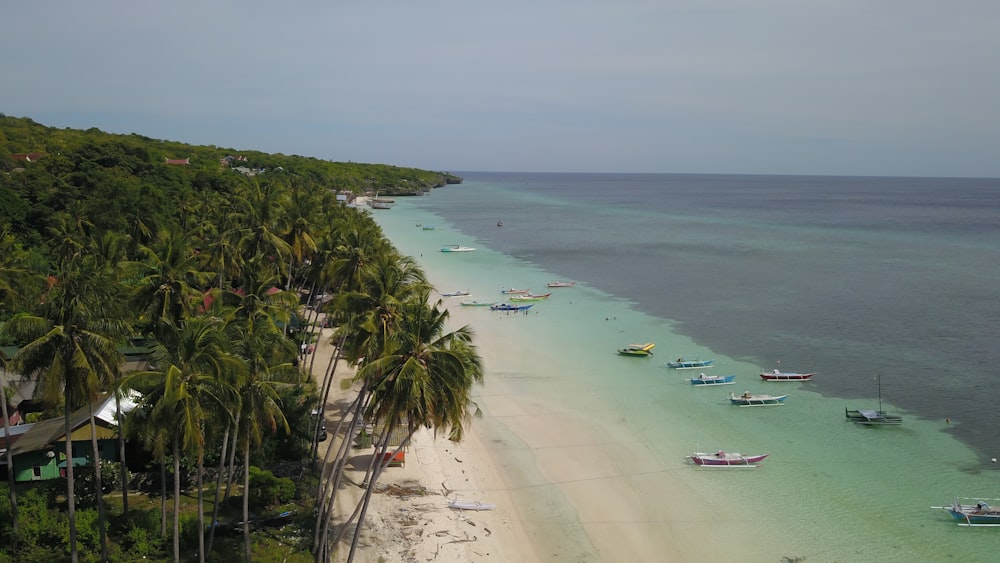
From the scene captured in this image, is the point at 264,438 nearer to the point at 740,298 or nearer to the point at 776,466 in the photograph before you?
the point at 776,466

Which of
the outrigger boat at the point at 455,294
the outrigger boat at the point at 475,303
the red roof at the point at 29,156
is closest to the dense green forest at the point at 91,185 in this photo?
the red roof at the point at 29,156

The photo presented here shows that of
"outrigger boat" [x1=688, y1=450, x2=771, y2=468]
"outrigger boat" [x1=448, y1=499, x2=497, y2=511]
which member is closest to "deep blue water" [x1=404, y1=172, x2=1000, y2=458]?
"outrigger boat" [x1=688, y1=450, x2=771, y2=468]

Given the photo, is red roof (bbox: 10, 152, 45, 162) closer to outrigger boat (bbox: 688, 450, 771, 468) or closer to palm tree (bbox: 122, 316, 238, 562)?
palm tree (bbox: 122, 316, 238, 562)

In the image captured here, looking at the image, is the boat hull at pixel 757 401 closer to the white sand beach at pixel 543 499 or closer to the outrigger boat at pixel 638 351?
the white sand beach at pixel 543 499

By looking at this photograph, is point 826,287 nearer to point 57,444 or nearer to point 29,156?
point 57,444

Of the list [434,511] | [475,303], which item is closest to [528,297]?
[475,303]

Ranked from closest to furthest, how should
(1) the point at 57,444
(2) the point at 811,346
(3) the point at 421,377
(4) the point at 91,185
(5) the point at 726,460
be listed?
1. (3) the point at 421,377
2. (1) the point at 57,444
3. (5) the point at 726,460
4. (2) the point at 811,346
5. (4) the point at 91,185
